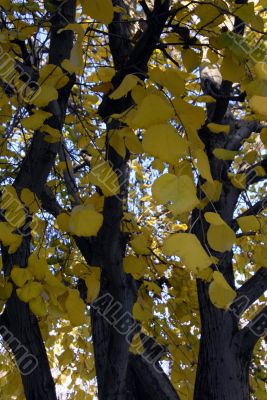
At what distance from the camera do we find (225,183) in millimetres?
2574

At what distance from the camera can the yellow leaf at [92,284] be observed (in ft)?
4.15

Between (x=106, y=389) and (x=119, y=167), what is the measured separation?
0.92 m

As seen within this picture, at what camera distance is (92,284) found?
1278 mm

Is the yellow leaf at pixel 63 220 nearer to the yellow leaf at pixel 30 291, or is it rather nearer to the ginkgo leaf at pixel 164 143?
the yellow leaf at pixel 30 291

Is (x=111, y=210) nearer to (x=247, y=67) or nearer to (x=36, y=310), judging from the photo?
(x=36, y=310)

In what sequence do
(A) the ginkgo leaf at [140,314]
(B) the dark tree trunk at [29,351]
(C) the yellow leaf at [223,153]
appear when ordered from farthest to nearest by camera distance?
(B) the dark tree trunk at [29,351], (A) the ginkgo leaf at [140,314], (C) the yellow leaf at [223,153]

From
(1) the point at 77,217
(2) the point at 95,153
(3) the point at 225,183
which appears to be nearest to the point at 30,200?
(2) the point at 95,153

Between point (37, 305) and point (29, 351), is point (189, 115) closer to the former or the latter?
point (37, 305)

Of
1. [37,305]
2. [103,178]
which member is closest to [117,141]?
[103,178]

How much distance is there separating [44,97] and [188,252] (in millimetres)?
476

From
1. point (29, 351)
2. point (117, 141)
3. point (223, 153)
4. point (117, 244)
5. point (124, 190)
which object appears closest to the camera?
point (117, 141)

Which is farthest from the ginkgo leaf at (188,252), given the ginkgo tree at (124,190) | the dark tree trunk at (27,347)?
the dark tree trunk at (27,347)

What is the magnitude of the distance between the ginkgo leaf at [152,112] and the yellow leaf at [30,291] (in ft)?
1.82

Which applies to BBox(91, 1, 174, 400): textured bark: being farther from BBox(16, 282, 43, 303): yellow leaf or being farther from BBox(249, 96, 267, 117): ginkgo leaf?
BBox(249, 96, 267, 117): ginkgo leaf
